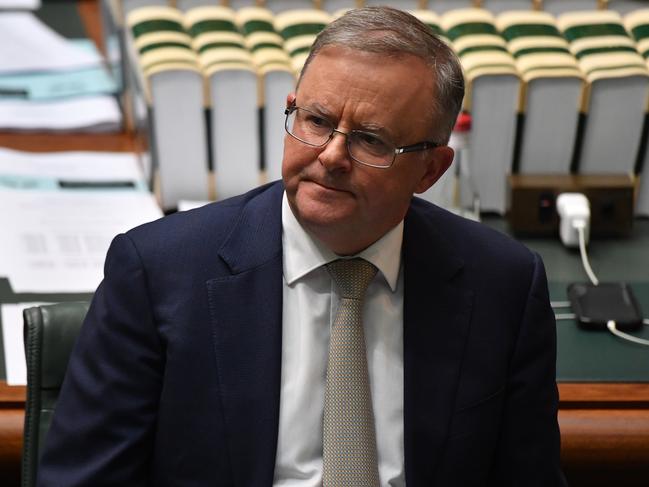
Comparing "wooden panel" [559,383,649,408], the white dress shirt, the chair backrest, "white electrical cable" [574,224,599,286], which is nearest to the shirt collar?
the white dress shirt

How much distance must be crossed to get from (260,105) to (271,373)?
78 centimetres

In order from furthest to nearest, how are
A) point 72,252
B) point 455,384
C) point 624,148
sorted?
point 624,148 → point 72,252 → point 455,384

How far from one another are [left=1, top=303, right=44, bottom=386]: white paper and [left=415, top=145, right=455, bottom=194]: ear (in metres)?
0.63

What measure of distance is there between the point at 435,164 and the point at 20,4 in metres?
2.13

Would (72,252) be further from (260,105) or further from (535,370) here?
(535,370)

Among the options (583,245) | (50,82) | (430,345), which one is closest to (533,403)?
(430,345)

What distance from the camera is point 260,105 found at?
2039 mm

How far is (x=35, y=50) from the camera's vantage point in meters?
2.81

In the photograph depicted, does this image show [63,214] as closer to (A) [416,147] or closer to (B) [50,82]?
(B) [50,82]

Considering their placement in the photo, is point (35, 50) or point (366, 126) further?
point (35, 50)

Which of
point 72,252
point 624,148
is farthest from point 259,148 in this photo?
point 624,148

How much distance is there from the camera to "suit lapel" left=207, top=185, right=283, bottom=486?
1364mm

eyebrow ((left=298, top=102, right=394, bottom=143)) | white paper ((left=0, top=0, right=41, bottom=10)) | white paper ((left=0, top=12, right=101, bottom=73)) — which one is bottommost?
white paper ((left=0, top=12, right=101, bottom=73))

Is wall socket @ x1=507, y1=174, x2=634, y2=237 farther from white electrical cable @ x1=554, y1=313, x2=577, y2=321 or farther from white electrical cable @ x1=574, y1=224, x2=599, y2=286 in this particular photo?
white electrical cable @ x1=554, y1=313, x2=577, y2=321
